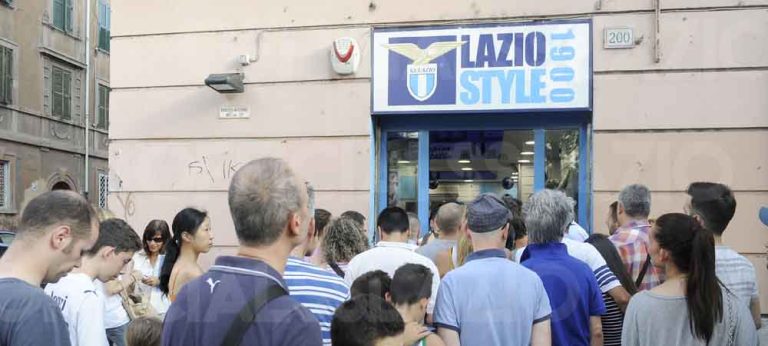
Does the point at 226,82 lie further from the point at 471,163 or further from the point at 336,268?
the point at 336,268

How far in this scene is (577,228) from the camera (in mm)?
5434

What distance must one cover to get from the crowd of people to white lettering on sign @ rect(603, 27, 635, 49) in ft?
7.74

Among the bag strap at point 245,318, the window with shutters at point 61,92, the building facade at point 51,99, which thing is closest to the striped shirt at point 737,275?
the bag strap at point 245,318

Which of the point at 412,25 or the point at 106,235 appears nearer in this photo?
the point at 106,235

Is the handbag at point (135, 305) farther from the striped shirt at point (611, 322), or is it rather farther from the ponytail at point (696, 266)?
the ponytail at point (696, 266)

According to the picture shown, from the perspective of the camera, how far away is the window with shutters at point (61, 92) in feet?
76.9

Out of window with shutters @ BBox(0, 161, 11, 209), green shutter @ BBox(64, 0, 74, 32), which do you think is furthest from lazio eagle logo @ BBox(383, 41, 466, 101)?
green shutter @ BBox(64, 0, 74, 32)

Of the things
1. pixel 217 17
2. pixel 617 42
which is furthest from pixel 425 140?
pixel 217 17

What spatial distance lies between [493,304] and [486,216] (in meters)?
0.41

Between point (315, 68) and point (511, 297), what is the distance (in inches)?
184

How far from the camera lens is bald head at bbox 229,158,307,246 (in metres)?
2.03

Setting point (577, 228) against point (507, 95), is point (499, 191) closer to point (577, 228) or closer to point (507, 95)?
point (507, 95)

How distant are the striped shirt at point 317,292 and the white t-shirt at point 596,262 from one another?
4.96ft

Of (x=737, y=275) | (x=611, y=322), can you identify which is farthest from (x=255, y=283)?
(x=611, y=322)
